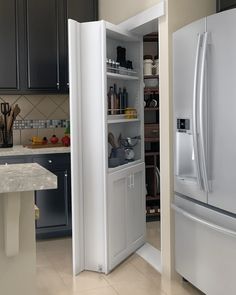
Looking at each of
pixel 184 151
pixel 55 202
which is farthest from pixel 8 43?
pixel 184 151

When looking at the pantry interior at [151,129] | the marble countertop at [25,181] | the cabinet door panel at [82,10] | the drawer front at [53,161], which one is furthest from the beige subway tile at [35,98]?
the marble countertop at [25,181]

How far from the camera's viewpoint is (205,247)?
10.1ft

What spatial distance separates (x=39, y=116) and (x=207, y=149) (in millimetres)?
2781

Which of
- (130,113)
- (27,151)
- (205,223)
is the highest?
(130,113)

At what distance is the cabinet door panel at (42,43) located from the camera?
488cm

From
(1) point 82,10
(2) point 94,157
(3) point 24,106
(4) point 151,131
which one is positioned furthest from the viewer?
(4) point 151,131

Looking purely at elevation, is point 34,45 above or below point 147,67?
above

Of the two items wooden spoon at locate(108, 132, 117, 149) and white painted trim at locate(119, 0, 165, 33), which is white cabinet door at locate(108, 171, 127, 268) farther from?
white painted trim at locate(119, 0, 165, 33)

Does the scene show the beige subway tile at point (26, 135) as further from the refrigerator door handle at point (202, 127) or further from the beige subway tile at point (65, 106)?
the refrigerator door handle at point (202, 127)

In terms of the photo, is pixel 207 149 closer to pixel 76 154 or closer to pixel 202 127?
pixel 202 127

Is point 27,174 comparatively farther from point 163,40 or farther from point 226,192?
point 163,40

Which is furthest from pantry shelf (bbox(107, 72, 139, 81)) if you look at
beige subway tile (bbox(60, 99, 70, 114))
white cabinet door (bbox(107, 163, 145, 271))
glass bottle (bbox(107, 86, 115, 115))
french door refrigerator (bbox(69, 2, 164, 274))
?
beige subway tile (bbox(60, 99, 70, 114))

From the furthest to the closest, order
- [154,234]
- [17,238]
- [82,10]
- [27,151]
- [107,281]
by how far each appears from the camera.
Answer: [82,10] < [154,234] < [27,151] < [107,281] < [17,238]

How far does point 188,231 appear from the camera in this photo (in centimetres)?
328
